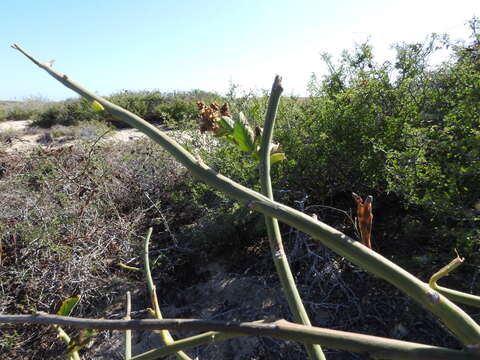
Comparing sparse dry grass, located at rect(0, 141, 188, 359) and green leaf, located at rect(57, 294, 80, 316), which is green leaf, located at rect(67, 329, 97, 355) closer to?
green leaf, located at rect(57, 294, 80, 316)

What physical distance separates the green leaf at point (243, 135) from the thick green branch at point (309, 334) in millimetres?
191

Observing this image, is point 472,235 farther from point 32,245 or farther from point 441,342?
point 32,245

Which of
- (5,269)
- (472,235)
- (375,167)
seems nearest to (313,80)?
(375,167)

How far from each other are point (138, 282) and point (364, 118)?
7.39ft

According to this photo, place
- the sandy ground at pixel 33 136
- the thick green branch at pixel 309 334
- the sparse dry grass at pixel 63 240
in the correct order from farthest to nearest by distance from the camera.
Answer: the sandy ground at pixel 33 136 < the sparse dry grass at pixel 63 240 < the thick green branch at pixel 309 334

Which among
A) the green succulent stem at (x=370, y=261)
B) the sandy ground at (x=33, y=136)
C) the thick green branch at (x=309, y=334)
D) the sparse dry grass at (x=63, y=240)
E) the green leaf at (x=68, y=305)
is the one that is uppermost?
the green succulent stem at (x=370, y=261)

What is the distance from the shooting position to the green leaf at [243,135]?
14.8 inches

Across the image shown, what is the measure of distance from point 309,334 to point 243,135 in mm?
215

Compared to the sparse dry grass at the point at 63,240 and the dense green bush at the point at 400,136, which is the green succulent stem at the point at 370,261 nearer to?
the dense green bush at the point at 400,136

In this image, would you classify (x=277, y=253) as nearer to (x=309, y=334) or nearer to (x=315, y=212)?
(x=309, y=334)

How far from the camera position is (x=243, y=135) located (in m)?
0.38

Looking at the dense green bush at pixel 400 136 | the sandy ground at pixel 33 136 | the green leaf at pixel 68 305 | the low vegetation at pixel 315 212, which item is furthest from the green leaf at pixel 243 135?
the sandy ground at pixel 33 136

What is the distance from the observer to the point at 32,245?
249 cm

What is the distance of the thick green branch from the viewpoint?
24 centimetres
